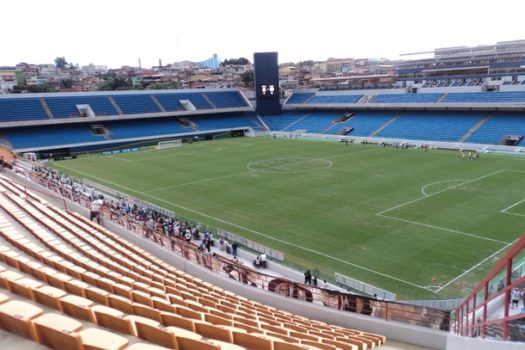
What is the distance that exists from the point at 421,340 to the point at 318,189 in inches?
894

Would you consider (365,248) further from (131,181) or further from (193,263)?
(131,181)

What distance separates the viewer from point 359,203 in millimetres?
27547

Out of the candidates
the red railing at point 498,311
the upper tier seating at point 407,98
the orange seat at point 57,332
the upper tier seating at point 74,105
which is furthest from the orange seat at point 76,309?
the upper tier seating at point 407,98

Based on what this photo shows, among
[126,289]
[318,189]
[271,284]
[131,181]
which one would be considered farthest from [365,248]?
[131,181]

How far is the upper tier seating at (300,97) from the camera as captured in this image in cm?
7594

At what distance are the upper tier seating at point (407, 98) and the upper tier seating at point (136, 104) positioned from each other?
33161 millimetres

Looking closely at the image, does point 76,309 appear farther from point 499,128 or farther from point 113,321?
point 499,128

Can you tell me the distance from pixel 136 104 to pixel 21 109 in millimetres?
15419

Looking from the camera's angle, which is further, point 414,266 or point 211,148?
point 211,148

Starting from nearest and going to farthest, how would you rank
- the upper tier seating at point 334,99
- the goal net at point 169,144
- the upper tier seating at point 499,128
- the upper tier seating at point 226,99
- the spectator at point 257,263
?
1. the spectator at point 257,263
2. the upper tier seating at point 499,128
3. the goal net at point 169,144
4. the upper tier seating at point 334,99
5. the upper tier seating at point 226,99

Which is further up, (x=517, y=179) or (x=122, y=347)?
(x=122, y=347)

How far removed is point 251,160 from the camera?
45.2 metres

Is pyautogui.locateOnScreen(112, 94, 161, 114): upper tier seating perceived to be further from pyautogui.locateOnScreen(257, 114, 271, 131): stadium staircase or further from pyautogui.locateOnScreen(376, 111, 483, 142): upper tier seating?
pyautogui.locateOnScreen(376, 111, 483, 142): upper tier seating

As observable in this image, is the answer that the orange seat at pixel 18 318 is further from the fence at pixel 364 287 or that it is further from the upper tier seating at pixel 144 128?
the upper tier seating at pixel 144 128
